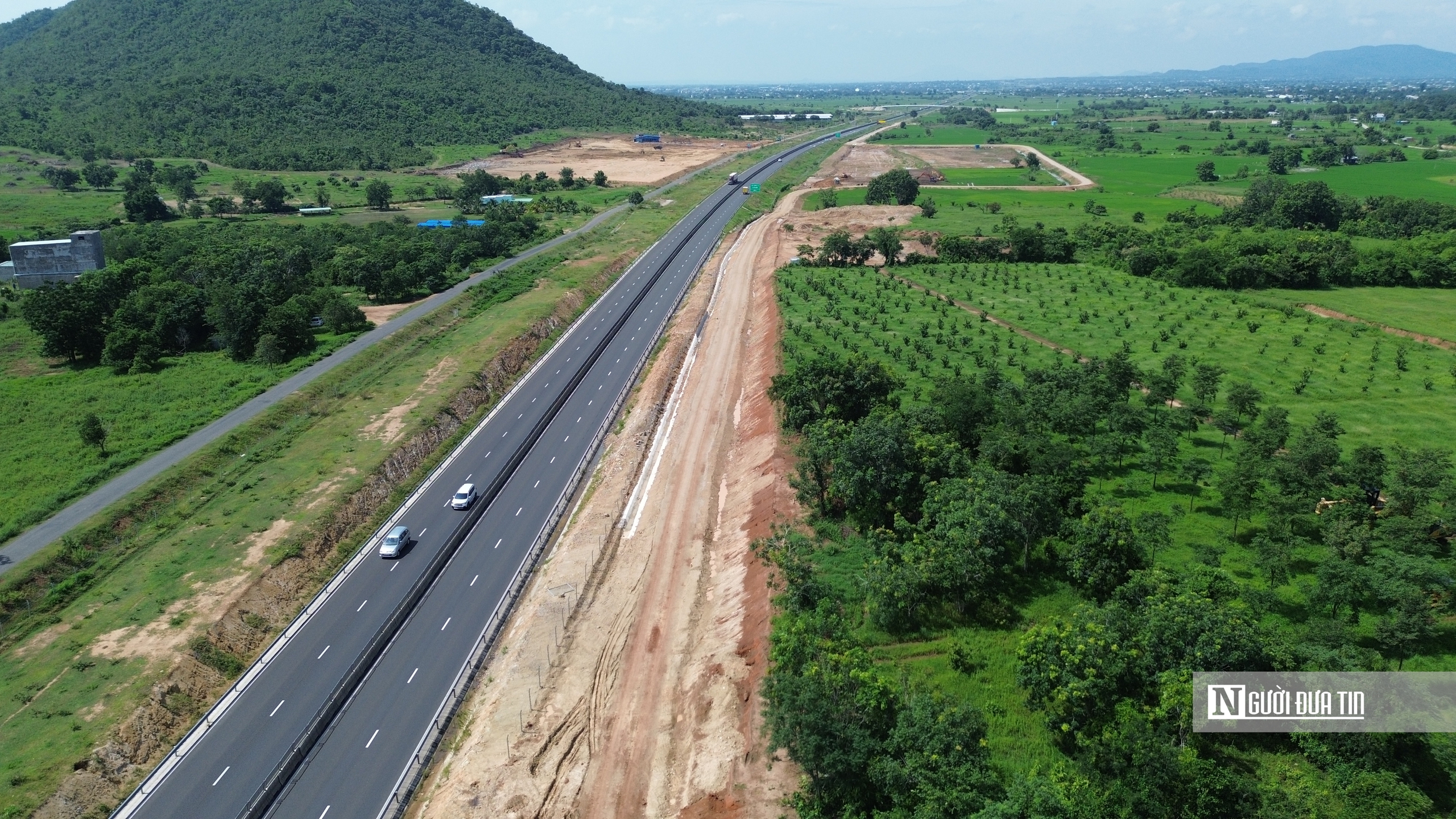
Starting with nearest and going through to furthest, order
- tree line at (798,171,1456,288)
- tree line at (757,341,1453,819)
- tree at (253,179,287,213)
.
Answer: tree line at (757,341,1453,819)
tree line at (798,171,1456,288)
tree at (253,179,287,213)

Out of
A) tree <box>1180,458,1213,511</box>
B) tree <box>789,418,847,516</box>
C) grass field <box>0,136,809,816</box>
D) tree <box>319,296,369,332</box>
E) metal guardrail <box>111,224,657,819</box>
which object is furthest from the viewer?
tree <box>319,296,369,332</box>

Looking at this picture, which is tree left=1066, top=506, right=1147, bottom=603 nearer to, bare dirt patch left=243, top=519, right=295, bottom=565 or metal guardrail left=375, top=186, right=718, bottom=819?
metal guardrail left=375, top=186, right=718, bottom=819

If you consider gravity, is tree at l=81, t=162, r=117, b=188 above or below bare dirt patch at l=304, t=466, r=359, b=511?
above

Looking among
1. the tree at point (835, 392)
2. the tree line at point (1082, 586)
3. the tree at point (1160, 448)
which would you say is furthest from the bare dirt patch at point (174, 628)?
the tree at point (1160, 448)

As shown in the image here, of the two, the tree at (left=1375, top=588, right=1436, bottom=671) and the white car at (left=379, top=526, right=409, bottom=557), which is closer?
the tree at (left=1375, top=588, right=1436, bottom=671)

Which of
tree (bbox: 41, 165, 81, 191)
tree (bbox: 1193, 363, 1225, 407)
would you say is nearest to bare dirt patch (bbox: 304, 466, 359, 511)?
tree (bbox: 1193, 363, 1225, 407)

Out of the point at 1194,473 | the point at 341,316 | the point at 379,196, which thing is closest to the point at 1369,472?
the point at 1194,473

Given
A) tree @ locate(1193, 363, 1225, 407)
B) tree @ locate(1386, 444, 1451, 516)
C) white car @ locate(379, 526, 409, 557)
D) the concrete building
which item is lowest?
white car @ locate(379, 526, 409, 557)
